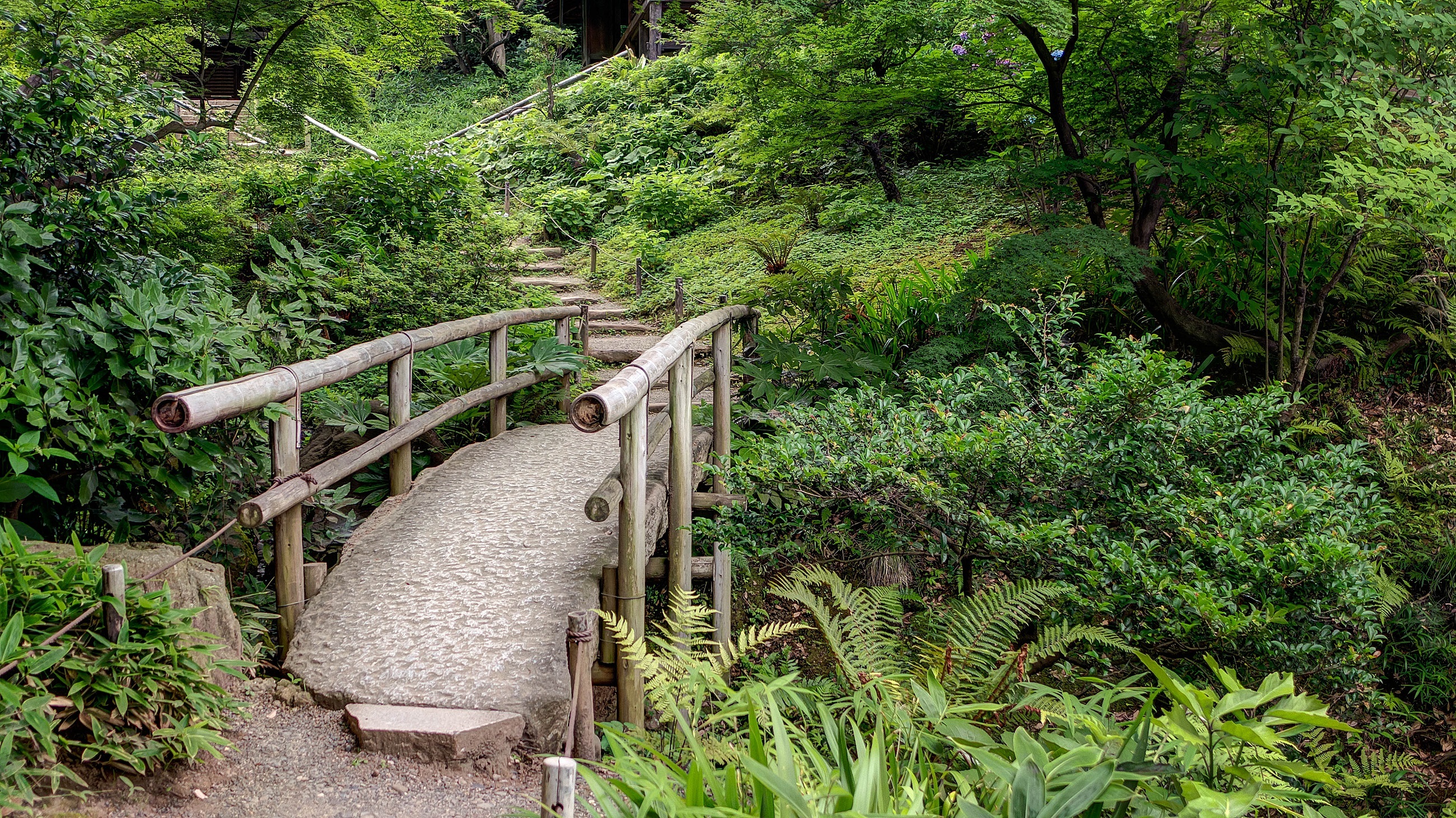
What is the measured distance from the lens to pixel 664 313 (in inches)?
388

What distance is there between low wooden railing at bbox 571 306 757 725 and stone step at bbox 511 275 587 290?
20.5ft

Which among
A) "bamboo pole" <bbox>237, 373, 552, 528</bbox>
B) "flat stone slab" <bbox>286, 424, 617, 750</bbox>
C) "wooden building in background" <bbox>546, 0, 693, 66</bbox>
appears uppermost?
"wooden building in background" <bbox>546, 0, 693, 66</bbox>

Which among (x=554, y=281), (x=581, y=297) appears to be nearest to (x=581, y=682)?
(x=581, y=297)

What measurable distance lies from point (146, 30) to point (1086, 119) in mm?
7944

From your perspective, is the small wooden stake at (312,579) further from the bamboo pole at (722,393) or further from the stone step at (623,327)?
the stone step at (623,327)

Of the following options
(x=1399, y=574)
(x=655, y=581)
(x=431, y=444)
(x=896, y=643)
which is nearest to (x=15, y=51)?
(x=431, y=444)

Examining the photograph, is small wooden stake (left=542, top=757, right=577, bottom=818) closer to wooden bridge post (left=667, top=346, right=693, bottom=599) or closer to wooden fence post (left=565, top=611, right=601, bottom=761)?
wooden fence post (left=565, top=611, right=601, bottom=761)

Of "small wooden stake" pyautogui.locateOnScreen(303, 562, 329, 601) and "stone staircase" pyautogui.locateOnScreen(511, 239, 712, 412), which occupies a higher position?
"stone staircase" pyautogui.locateOnScreen(511, 239, 712, 412)

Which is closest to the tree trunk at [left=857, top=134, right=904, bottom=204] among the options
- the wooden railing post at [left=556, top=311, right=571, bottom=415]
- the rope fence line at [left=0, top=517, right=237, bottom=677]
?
the wooden railing post at [left=556, top=311, right=571, bottom=415]

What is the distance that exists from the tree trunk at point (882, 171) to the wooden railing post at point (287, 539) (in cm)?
823

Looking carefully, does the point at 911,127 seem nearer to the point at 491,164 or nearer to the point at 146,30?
the point at 491,164

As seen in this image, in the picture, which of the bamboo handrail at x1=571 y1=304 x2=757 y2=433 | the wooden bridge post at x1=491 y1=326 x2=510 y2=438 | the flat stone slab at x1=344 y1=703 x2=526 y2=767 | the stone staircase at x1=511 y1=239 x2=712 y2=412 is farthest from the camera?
the stone staircase at x1=511 y1=239 x2=712 y2=412

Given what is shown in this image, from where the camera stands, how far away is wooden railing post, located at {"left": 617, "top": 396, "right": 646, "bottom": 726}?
3.55m

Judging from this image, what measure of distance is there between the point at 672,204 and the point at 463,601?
9.28 metres
